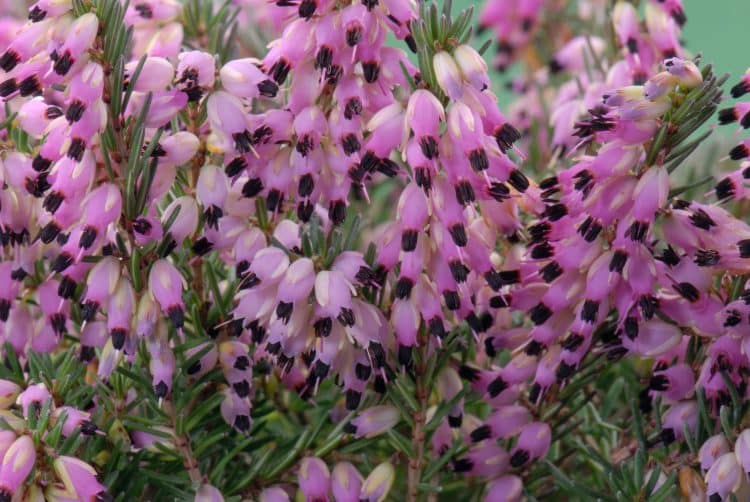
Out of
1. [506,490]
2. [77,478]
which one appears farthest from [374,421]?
[77,478]

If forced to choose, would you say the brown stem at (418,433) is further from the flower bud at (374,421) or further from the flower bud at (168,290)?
the flower bud at (168,290)

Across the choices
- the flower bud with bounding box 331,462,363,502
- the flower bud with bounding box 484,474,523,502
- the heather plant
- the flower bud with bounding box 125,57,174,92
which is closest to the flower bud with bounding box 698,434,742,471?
the heather plant

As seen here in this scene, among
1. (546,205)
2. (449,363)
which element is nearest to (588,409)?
(449,363)

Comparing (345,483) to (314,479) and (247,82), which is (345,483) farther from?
(247,82)

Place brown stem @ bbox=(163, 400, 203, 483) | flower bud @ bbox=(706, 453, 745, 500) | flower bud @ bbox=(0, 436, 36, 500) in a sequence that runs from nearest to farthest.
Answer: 1. flower bud @ bbox=(0, 436, 36, 500)
2. flower bud @ bbox=(706, 453, 745, 500)
3. brown stem @ bbox=(163, 400, 203, 483)

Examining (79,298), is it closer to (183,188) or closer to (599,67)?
(183,188)

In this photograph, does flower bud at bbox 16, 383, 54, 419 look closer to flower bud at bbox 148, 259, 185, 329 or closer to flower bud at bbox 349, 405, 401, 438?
flower bud at bbox 148, 259, 185, 329

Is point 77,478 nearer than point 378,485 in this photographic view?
Yes

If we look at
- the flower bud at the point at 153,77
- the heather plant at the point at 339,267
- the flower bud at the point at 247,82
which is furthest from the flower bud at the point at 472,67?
the flower bud at the point at 153,77

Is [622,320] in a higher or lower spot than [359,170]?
lower
